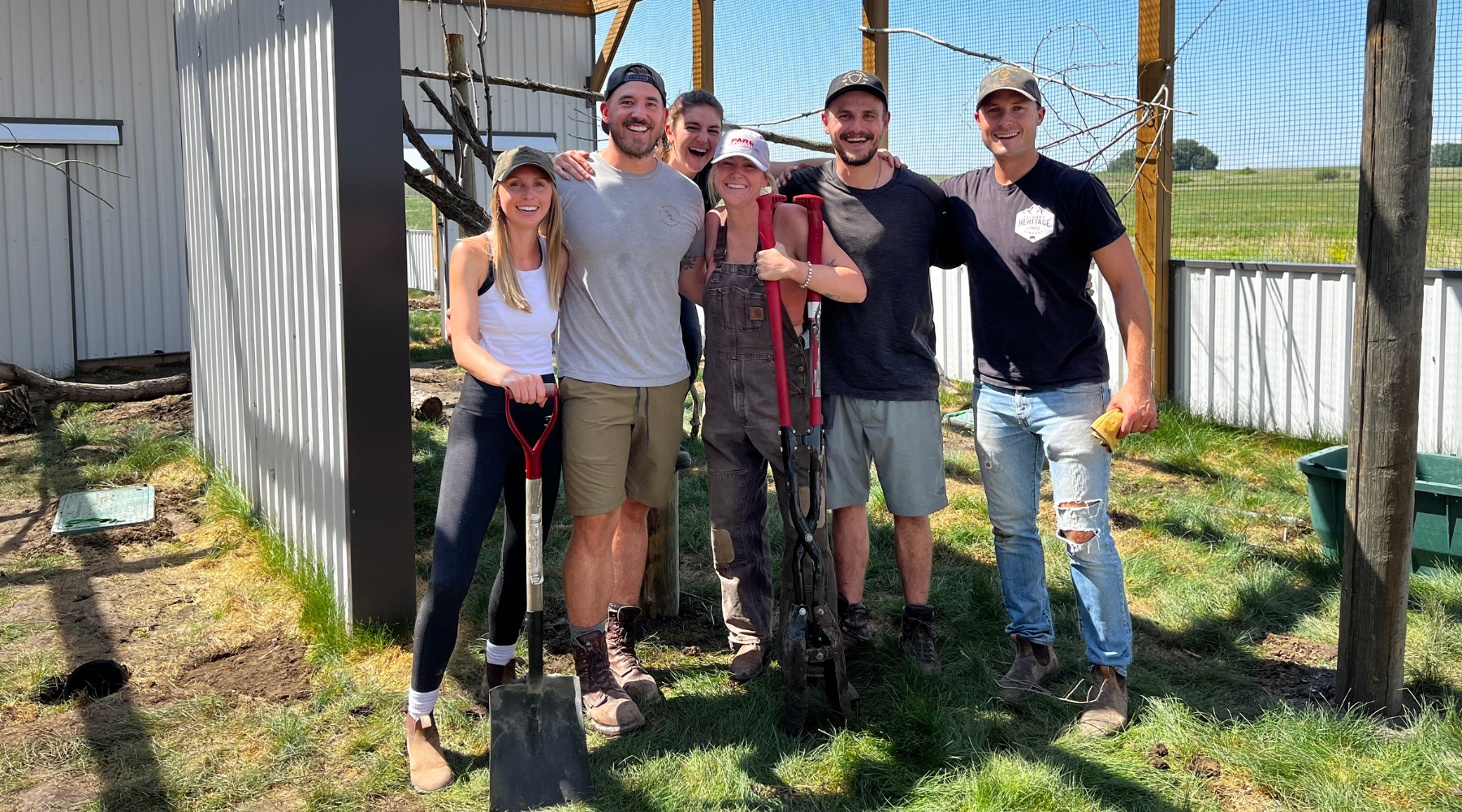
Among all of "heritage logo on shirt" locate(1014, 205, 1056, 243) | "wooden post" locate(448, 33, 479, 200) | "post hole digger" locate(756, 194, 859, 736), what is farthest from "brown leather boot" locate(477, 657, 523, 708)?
"wooden post" locate(448, 33, 479, 200)

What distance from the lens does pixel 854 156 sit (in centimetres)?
364

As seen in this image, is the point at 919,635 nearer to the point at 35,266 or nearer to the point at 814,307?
the point at 814,307

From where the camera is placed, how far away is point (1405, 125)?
316 centimetres

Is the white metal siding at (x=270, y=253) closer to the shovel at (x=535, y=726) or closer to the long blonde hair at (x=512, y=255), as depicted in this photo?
the long blonde hair at (x=512, y=255)

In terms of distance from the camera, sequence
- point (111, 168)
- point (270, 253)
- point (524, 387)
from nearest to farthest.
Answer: point (524, 387)
point (270, 253)
point (111, 168)

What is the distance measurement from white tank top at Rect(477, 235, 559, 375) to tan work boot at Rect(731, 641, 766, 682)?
1.25 m

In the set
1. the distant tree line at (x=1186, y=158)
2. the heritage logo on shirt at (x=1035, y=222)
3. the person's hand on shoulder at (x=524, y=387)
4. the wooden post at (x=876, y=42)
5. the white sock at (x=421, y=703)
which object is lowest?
the white sock at (x=421, y=703)

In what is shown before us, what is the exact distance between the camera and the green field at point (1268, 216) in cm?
682

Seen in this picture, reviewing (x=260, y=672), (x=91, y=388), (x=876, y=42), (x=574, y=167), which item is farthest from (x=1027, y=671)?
(x=91, y=388)

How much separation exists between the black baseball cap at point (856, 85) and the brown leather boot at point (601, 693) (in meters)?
1.89

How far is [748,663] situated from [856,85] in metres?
1.94

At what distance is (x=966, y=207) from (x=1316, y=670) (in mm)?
2011

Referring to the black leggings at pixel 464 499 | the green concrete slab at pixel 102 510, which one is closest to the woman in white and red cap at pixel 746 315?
the black leggings at pixel 464 499

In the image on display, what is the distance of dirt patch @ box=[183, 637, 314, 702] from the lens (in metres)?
3.98
